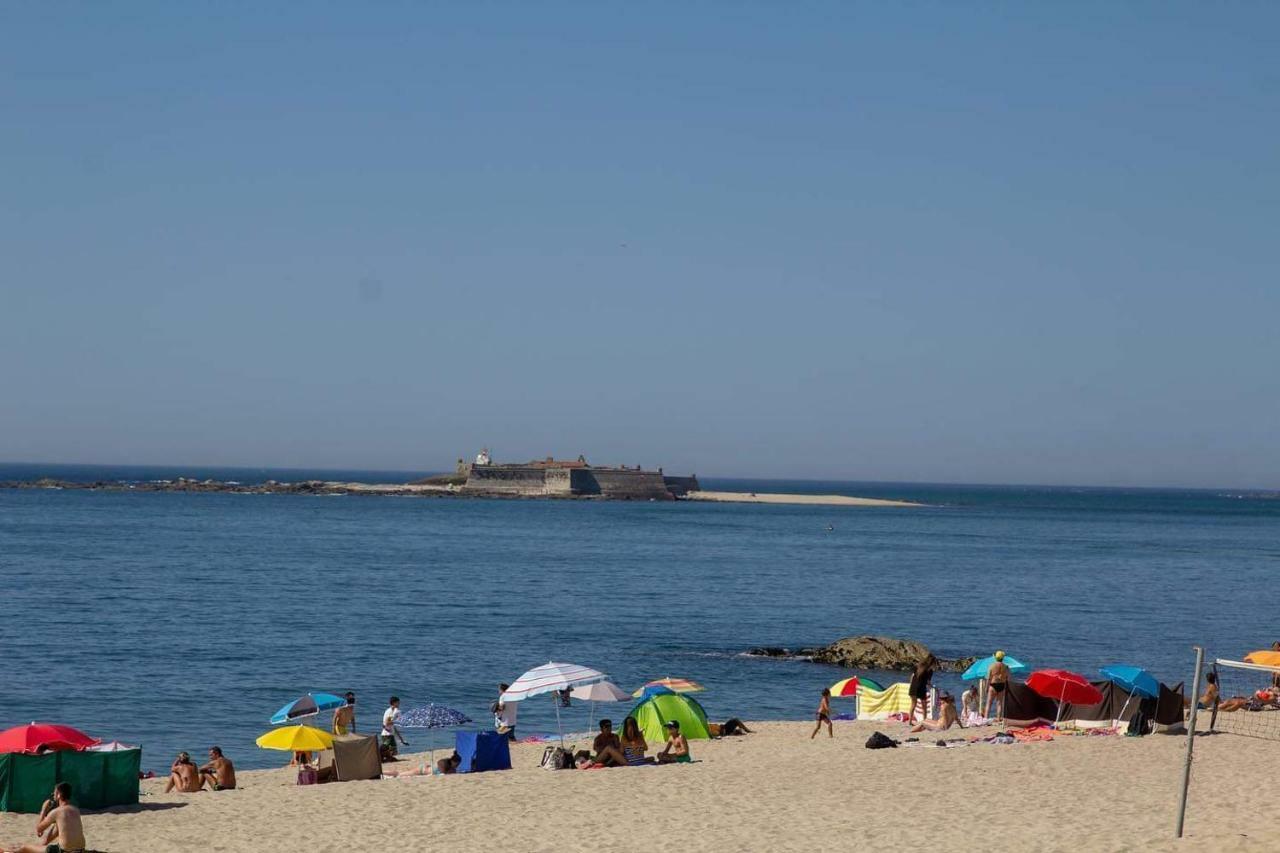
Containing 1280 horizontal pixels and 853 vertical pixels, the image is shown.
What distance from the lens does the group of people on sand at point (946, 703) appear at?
23.9 metres

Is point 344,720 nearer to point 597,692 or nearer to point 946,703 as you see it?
point 597,692

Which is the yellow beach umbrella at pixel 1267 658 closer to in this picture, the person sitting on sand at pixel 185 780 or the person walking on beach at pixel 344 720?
the person walking on beach at pixel 344 720

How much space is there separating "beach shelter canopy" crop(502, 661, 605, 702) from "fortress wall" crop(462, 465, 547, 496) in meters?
147

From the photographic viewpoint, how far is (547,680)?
2316cm

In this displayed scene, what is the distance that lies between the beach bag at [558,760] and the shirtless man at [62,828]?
740cm

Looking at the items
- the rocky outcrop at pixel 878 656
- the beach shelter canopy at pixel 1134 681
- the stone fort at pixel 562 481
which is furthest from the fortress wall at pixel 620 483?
the beach shelter canopy at pixel 1134 681

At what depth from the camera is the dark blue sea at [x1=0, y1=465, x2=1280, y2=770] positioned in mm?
30844

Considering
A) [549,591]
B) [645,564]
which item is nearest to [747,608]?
[549,591]

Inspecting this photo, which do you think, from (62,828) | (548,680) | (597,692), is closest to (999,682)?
(597,692)

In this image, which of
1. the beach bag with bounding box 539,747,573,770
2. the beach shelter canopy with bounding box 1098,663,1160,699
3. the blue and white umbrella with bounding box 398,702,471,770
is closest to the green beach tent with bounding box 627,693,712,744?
the beach bag with bounding box 539,747,573,770

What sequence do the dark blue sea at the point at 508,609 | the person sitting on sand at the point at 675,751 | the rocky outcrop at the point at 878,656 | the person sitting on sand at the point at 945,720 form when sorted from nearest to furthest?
1. the person sitting on sand at the point at 675,751
2. the person sitting on sand at the point at 945,720
3. the dark blue sea at the point at 508,609
4. the rocky outcrop at the point at 878,656

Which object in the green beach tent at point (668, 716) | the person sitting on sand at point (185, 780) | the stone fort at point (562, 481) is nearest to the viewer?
the person sitting on sand at point (185, 780)

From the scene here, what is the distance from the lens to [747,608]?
5175cm

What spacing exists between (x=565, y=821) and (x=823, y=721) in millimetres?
8921
